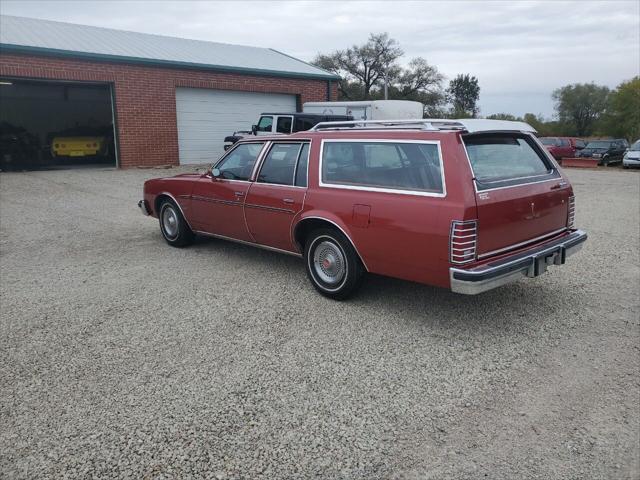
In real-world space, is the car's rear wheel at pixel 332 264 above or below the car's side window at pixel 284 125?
below

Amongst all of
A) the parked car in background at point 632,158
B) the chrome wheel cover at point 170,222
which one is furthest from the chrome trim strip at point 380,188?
the parked car in background at point 632,158

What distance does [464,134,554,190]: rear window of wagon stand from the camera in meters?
4.40

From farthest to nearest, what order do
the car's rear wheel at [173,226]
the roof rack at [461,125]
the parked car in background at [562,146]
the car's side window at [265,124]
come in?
the parked car in background at [562,146] < the car's side window at [265,124] < the car's rear wheel at [173,226] < the roof rack at [461,125]

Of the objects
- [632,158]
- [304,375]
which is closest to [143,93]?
[304,375]

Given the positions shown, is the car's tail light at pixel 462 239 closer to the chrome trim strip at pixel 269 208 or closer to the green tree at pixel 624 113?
the chrome trim strip at pixel 269 208

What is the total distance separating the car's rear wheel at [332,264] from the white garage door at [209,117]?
14.8 m

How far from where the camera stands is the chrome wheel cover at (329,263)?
5.04 metres

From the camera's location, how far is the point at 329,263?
17.0 ft

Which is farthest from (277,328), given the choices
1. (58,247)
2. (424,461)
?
(58,247)

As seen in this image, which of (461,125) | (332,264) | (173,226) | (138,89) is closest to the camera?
(461,125)

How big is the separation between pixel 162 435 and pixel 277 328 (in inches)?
64.8

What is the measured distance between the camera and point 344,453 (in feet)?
9.35

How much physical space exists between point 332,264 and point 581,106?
193ft

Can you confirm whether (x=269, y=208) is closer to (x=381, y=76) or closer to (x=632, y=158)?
(x=632, y=158)
